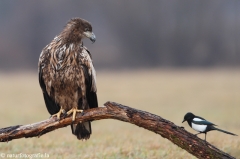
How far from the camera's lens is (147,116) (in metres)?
5.12

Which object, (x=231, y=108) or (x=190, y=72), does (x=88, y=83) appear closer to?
(x=231, y=108)

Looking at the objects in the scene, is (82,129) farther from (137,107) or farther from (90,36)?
(137,107)

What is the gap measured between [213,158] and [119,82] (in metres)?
16.8

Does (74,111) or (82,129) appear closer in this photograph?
(74,111)

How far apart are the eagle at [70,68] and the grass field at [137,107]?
2.56 feet

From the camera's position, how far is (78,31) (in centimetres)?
598

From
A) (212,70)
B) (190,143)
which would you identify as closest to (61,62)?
(190,143)

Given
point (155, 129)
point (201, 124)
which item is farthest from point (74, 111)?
point (201, 124)

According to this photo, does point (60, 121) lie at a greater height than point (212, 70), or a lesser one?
lesser

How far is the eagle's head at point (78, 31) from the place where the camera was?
19.5 ft

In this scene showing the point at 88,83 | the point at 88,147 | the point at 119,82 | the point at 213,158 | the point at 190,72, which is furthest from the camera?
the point at 190,72


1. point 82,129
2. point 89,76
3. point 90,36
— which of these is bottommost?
point 82,129

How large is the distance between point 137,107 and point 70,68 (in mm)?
8757

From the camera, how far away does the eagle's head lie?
595 cm
